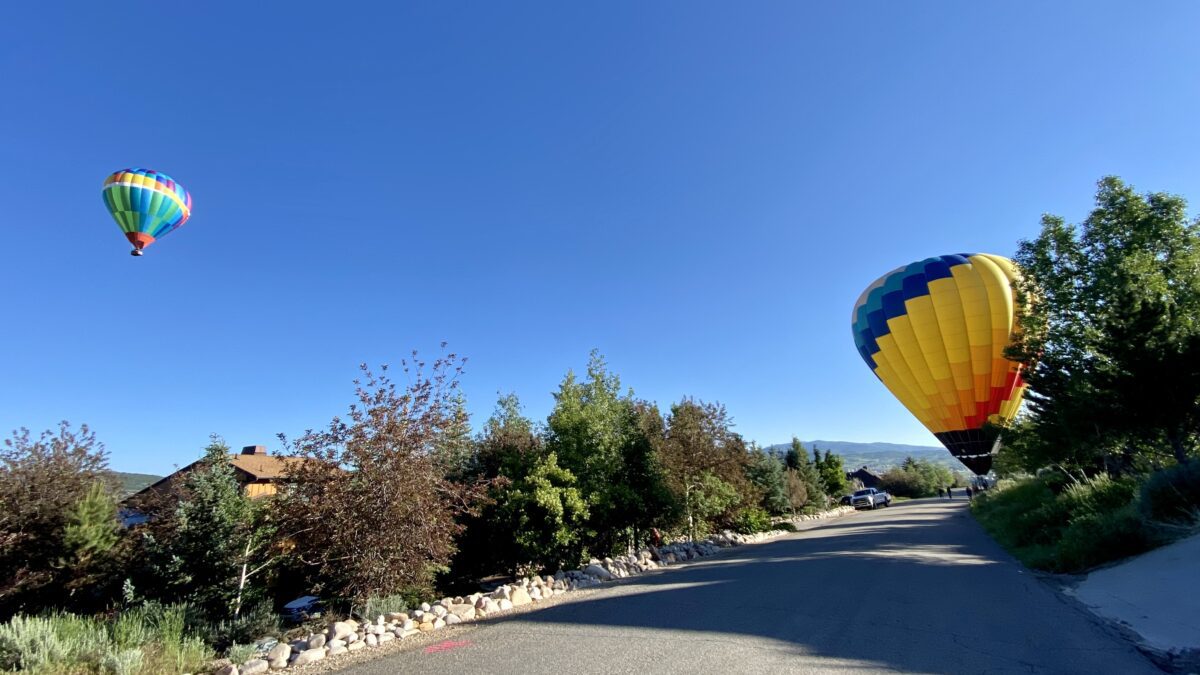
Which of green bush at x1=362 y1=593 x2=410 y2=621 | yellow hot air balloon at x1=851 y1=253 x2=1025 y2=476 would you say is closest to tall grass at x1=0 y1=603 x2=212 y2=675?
green bush at x1=362 y1=593 x2=410 y2=621

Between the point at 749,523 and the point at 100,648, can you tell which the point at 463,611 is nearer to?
the point at 100,648

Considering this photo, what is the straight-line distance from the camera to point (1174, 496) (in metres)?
9.46

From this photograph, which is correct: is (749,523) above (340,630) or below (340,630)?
below

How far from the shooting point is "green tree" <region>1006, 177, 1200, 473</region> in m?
11.8

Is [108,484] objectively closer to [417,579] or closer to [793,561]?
[417,579]

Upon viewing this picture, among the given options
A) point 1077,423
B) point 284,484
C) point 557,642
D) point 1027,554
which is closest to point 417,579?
point 284,484

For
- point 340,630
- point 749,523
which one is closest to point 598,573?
point 340,630

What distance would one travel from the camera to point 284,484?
908 cm

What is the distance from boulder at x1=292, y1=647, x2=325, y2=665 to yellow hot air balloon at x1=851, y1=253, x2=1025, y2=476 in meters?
24.4

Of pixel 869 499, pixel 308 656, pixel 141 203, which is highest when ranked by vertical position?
pixel 141 203

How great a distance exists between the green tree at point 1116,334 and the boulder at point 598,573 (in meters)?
11.8

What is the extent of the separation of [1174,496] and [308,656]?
45.8 ft

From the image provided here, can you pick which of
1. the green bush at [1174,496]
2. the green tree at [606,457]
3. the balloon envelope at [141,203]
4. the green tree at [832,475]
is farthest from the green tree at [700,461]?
the green tree at [832,475]

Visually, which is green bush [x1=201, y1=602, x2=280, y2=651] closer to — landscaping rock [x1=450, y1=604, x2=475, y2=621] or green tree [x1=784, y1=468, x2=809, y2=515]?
landscaping rock [x1=450, y1=604, x2=475, y2=621]
